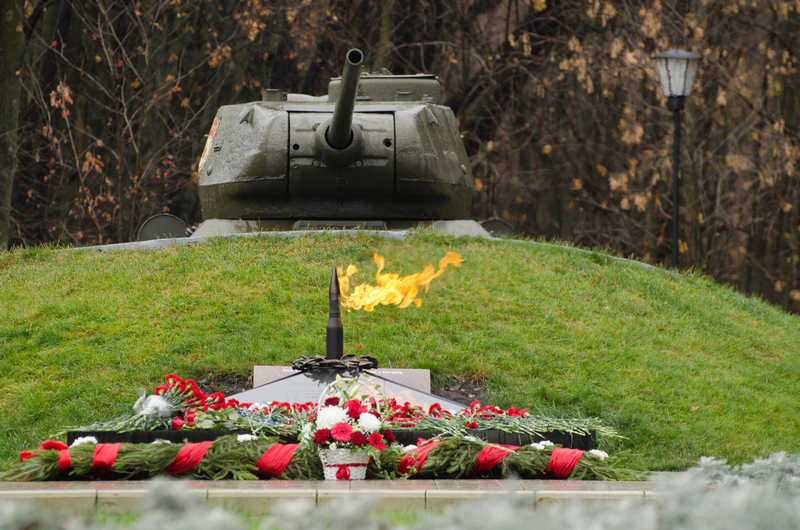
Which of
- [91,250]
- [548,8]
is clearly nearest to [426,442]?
[91,250]

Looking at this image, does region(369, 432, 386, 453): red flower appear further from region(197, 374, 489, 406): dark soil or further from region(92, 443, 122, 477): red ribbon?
region(197, 374, 489, 406): dark soil

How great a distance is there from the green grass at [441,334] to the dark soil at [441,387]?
0.10 meters

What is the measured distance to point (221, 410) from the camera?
19.2 ft

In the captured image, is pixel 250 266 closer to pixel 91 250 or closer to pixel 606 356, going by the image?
Answer: pixel 91 250

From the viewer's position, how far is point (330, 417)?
5.15 metres

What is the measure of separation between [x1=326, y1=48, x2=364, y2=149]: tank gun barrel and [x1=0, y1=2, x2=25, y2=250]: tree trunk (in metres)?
9.87

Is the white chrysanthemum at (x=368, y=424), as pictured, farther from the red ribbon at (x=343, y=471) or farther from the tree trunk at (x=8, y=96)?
the tree trunk at (x=8, y=96)

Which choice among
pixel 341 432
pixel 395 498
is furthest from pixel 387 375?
pixel 395 498

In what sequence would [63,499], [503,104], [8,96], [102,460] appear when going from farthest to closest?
[503,104] < [8,96] < [102,460] < [63,499]

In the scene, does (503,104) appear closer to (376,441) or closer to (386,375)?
(386,375)

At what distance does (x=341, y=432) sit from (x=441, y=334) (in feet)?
14.7

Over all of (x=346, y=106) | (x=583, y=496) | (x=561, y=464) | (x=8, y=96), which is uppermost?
(x=346, y=106)

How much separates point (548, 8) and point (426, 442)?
20772mm

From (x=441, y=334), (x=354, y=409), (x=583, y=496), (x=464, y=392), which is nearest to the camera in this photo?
(x=583, y=496)
